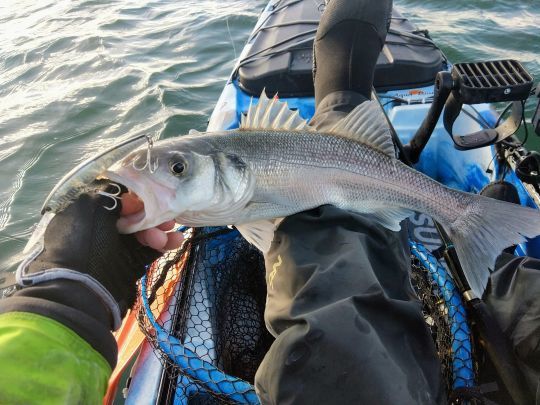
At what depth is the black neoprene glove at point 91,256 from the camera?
5.24 feet

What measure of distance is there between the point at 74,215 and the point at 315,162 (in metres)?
1.17

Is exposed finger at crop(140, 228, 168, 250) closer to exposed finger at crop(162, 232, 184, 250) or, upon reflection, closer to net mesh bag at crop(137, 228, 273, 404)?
exposed finger at crop(162, 232, 184, 250)

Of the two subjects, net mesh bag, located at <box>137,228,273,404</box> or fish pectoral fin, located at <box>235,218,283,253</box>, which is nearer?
net mesh bag, located at <box>137,228,273,404</box>

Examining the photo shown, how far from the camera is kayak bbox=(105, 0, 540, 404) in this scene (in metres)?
2.03

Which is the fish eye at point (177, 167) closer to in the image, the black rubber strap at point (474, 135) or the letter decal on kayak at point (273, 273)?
the letter decal on kayak at point (273, 273)

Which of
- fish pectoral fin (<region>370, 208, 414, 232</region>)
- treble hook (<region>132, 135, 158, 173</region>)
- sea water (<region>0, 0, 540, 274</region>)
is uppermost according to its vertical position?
treble hook (<region>132, 135, 158, 173</region>)

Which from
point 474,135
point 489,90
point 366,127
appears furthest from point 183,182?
point 474,135

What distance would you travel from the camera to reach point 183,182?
1.96 metres

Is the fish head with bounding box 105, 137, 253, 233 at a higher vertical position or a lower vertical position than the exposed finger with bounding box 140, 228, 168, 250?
higher

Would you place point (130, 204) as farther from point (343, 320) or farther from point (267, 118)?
point (343, 320)

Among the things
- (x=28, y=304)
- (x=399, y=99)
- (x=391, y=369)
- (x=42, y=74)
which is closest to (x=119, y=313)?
(x=28, y=304)

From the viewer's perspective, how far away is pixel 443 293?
7.55 feet

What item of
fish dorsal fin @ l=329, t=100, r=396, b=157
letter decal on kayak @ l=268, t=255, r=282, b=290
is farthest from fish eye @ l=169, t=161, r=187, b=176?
fish dorsal fin @ l=329, t=100, r=396, b=157

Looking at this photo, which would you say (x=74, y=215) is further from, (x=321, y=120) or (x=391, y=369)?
(x=321, y=120)
